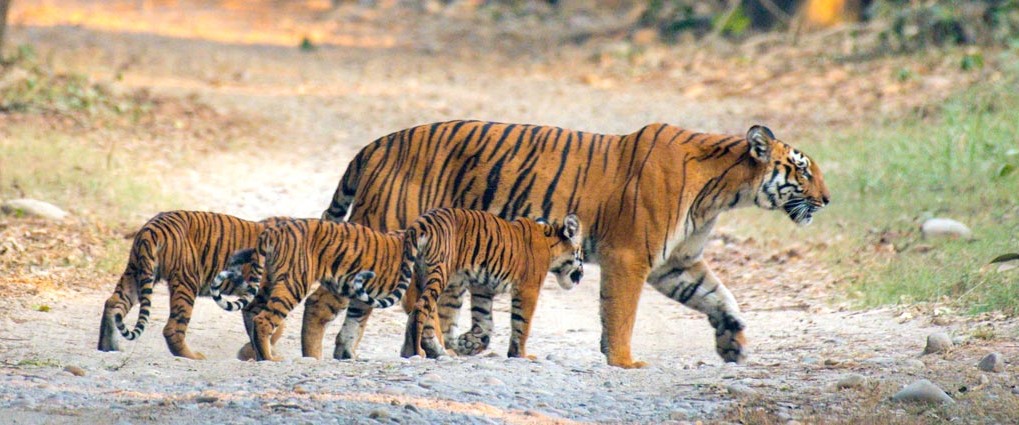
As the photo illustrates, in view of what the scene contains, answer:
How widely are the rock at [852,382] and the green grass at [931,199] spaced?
5.82 feet

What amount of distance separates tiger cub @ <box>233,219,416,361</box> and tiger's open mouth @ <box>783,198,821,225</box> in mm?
1868

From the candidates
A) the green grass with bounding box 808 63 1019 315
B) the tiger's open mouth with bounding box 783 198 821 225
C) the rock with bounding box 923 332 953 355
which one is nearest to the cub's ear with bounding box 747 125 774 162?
the tiger's open mouth with bounding box 783 198 821 225

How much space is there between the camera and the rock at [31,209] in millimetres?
9297

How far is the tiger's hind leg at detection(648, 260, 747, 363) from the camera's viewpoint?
7.09 meters

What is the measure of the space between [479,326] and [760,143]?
1.62 metres

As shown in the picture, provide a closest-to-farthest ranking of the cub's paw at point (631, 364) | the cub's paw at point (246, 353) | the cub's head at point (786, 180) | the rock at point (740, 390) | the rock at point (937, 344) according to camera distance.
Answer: the rock at point (740, 390), the rock at point (937, 344), the cub's paw at point (631, 364), the cub's head at point (786, 180), the cub's paw at point (246, 353)

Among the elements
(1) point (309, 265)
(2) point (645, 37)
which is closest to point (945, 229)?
(1) point (309, 265)

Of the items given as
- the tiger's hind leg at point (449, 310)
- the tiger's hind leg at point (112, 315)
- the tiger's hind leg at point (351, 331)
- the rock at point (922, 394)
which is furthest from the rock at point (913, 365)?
the tiger's hind leg at point (112, 315)

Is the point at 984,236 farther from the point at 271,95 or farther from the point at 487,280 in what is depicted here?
the point at 271,95

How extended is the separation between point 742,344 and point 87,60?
11297 mm

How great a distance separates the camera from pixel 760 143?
6.82 meters

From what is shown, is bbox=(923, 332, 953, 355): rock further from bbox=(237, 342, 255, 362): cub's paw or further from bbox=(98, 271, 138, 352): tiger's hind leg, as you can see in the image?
bbox=(98, 271, 138, 352): tiger's hind leg

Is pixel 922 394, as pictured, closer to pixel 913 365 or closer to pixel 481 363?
pixel 913 365

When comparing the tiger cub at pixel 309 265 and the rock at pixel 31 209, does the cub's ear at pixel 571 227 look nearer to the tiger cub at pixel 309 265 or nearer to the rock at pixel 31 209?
the tiger cub at pixel 309 265
